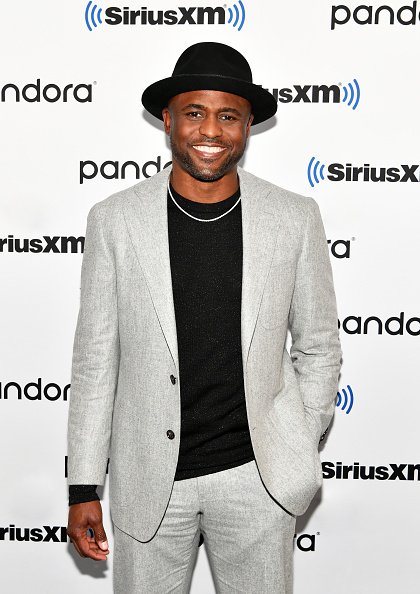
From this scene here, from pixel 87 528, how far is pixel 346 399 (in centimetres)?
125

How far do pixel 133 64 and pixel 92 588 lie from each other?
6.94ft

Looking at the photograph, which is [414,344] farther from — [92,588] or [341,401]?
[92,588]

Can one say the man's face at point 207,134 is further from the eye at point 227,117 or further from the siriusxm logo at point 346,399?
the siriusxm logo at point 346,399

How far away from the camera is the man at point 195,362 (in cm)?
214

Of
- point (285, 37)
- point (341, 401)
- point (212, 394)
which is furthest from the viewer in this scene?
point (341, 401)

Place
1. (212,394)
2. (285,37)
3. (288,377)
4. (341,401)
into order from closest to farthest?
(212,394)
(288,377)
(285,37)
(341,401)

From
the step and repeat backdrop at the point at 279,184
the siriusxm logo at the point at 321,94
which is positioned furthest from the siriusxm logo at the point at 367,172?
the siriusxm logo at the point at 321,94

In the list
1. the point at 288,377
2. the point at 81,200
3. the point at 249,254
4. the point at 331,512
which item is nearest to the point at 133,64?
the point at 81,200

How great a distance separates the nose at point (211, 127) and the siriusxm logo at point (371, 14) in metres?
0.93

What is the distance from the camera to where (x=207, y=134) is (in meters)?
2.12

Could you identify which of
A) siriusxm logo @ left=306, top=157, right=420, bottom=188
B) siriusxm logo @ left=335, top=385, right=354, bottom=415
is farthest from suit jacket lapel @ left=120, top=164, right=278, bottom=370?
siriusxm logo @ left=335, top=385, right=354, bottom=415

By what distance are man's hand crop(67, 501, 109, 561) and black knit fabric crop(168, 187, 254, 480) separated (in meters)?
0.26

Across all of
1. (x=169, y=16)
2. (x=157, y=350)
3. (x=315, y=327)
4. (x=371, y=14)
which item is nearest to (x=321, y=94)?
(x=371, y=14)

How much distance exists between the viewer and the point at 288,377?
2.34 metres
